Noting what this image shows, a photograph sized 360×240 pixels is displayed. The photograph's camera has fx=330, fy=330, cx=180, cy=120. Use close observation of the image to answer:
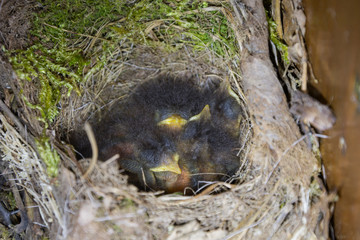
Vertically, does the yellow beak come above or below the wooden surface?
below

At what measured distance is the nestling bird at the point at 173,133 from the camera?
165 cm

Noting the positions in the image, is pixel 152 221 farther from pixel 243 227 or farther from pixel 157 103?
pixel 157 103

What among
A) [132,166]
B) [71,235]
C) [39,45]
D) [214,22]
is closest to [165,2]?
[214,22]

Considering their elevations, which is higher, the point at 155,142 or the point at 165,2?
the point at 165,2

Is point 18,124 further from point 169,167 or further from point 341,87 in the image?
point 341,87

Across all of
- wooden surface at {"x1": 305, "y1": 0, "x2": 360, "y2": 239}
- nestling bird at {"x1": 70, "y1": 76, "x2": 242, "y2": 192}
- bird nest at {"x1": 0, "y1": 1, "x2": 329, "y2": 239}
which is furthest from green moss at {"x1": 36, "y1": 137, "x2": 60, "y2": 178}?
wooden surface at {"x1": 305, "y1": 0, "x2": 360, "y2": 239}

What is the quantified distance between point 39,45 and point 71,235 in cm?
93

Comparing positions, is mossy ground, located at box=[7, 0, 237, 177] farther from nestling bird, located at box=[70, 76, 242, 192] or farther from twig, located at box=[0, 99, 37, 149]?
nestling bird, located at box=[70, 76, 242, 192]

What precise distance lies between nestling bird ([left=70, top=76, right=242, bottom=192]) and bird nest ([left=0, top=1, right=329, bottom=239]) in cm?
9

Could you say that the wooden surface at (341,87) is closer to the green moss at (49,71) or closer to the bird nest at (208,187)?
the bird nest at (208,187)

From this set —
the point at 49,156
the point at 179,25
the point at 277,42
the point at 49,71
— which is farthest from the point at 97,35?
the point at 277,42

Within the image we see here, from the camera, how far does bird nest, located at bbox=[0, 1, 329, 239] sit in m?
1.16

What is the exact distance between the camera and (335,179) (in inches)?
45.5

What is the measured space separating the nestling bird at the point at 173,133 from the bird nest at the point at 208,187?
0.30 ft
